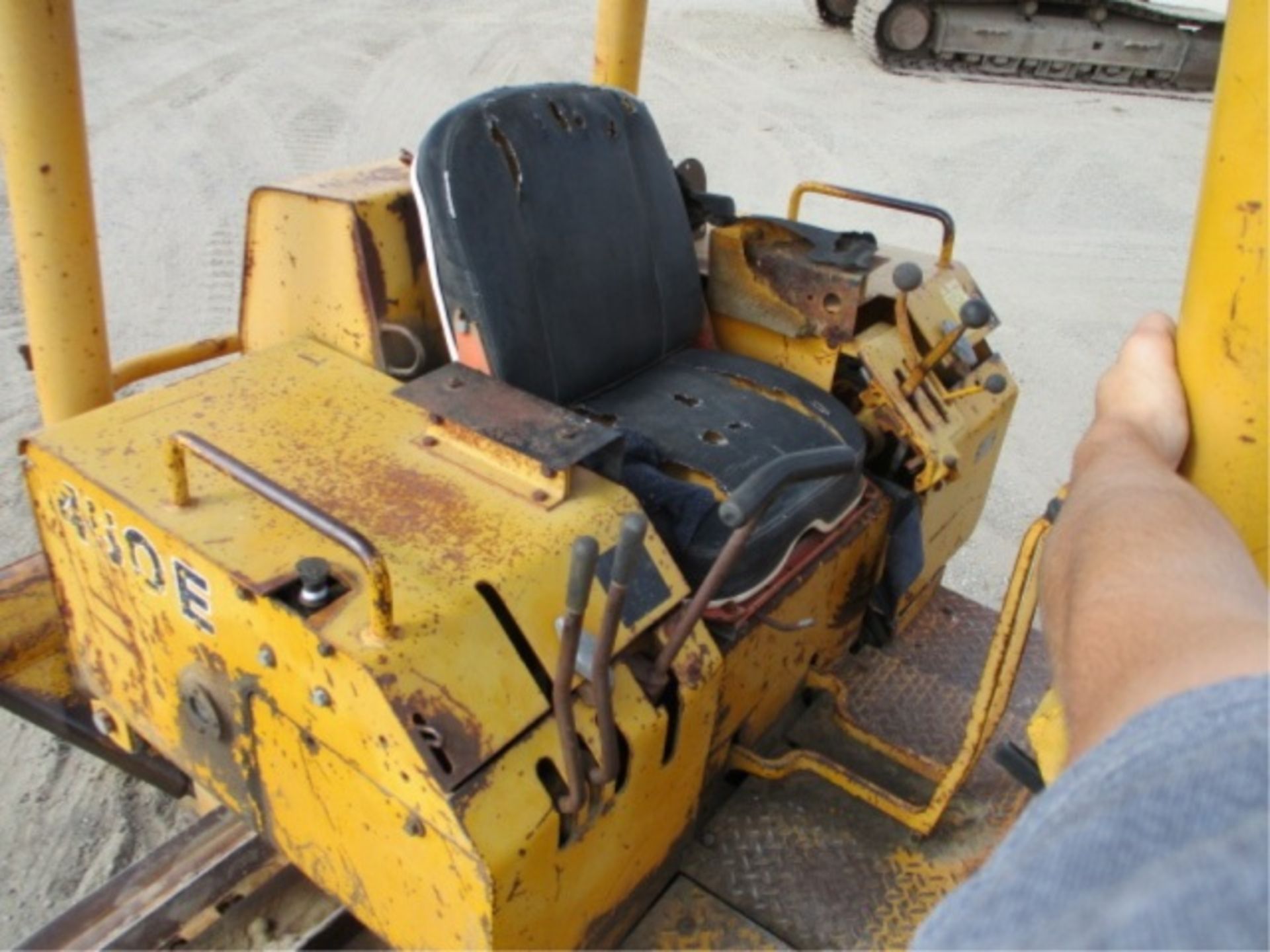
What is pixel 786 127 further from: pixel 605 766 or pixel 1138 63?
pixel 605 766

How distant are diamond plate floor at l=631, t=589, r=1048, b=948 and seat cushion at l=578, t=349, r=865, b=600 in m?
0.53

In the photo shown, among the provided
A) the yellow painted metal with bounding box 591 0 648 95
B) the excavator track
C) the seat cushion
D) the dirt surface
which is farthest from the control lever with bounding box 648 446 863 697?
the excavator track

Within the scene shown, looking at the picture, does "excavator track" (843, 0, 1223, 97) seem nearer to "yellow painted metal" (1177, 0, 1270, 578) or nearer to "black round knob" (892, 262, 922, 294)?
"black round knob" (892, 262, 922, 294)

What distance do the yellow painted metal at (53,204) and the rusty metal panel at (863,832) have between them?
148 cm

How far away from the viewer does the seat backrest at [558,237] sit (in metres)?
2.16

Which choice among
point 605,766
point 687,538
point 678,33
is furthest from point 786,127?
point 605,766

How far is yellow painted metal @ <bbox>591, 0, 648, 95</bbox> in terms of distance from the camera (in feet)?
9.25

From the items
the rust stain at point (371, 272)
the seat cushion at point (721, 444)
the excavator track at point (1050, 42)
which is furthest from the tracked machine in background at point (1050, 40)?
the rust stain at point (371, 272)

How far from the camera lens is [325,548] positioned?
173cm

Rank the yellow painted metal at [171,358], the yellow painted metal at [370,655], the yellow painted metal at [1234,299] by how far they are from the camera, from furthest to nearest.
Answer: the yellow painted metal at [171,358], the yellow painted metal at [370,655], the yellow painted metal at [1234,299]

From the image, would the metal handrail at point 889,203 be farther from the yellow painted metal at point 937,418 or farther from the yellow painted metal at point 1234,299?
the yellow painted metal at point 1234,299

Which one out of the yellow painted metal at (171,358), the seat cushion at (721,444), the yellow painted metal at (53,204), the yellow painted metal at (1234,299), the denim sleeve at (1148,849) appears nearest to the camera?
the denim sleeve at (1148,849)

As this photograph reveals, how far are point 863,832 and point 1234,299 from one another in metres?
1.64

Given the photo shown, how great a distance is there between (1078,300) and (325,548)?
18.1 ft
